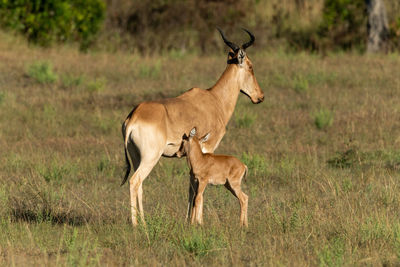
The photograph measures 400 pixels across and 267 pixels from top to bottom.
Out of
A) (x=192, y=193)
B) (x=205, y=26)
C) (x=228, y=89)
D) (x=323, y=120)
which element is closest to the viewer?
(x=192, y=193)

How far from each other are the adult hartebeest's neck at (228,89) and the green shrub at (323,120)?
497cm

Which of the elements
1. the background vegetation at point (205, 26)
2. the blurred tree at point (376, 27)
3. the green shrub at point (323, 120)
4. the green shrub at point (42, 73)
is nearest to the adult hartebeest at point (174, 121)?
the green shrub at point (323, 120)

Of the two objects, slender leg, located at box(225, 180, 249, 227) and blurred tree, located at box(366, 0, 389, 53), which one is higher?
slender leg, located at box(225, 180, 249, 227)

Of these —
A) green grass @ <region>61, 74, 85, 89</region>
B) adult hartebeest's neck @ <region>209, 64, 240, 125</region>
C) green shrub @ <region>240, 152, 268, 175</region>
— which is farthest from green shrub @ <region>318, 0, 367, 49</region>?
adult hartebeest's neck @ <region>209, 64, 240, 125</region>

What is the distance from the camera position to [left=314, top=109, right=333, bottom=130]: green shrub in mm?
14291

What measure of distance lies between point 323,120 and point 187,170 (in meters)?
3.79

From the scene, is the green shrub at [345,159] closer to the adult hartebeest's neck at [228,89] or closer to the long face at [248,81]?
the long face at [248,81]

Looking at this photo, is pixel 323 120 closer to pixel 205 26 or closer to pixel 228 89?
pixel 228 89

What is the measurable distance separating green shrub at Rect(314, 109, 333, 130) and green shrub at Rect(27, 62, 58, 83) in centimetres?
599

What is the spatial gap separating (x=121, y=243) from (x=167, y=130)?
138cm

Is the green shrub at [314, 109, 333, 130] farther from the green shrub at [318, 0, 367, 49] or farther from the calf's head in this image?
the green shrub at [318, 0, 367, 49]

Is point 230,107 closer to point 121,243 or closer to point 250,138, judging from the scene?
point 121,243

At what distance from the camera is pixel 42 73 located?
17250mm

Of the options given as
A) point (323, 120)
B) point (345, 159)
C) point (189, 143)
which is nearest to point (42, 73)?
point (323, 120)
